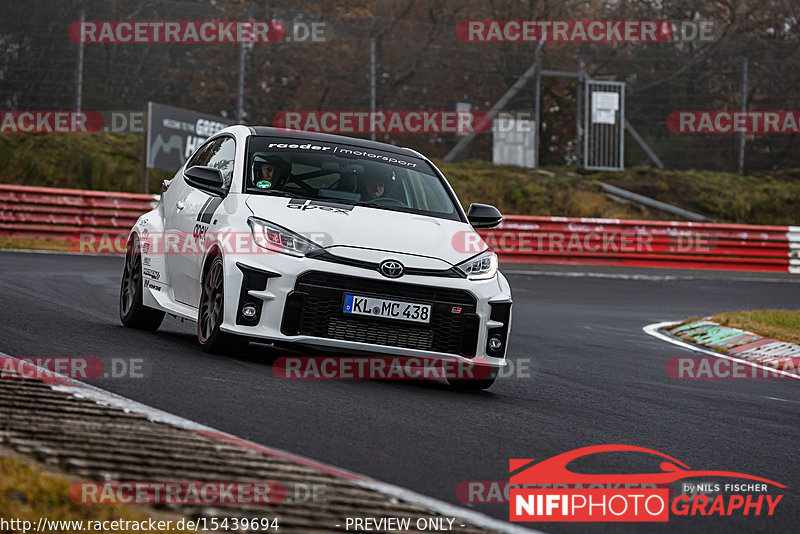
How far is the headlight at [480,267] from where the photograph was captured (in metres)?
7.54

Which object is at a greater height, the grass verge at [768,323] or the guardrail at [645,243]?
the guardrail at [645,243]

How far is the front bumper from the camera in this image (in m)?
7.22

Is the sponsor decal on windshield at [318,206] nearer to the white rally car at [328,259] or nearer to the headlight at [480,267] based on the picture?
the white rally car at [328,259]

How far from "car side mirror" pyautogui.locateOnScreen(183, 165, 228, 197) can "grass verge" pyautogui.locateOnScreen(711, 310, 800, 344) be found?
6.77 m

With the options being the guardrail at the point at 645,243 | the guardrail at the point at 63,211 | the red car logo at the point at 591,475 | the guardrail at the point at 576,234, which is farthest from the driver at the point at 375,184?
the guardrail at the point at 645,243

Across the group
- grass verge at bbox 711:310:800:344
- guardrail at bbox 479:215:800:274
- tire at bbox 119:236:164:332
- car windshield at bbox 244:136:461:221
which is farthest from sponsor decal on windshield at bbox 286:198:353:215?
guardrail at bbox 479:215:800:274

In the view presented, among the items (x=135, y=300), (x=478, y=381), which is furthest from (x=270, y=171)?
(x=478, y=381)

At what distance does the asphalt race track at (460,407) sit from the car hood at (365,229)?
834mm

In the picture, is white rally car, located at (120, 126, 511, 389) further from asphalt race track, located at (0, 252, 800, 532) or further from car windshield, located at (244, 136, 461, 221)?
asphalt race track, located at (0, 252, 800, 532)

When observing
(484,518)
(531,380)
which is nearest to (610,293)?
(531,380)

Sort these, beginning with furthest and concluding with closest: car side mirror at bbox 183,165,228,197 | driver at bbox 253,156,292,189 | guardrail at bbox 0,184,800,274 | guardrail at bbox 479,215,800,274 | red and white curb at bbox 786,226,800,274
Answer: red and white curb at bbox 786,226,800,274
guardrail at bbox 479,215,800,274
guardrail at bbox 0,184,800,274
driver at bbox 253,156,292,189
car side mirror at bbox 183,165,228,197

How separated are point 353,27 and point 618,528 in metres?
21.6

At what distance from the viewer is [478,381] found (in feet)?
25.7

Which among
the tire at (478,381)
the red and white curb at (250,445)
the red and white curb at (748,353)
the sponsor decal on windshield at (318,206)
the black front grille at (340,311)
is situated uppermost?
the sponsor decal on windshield at (318,206)
